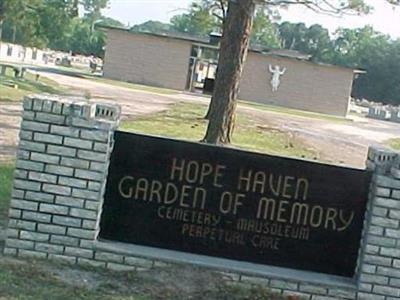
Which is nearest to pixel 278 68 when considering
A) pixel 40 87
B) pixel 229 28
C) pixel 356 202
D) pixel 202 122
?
pixel 40 87

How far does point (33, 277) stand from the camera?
5.44m

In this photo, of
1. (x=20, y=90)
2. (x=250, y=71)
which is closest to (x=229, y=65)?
(x=20, y=90)

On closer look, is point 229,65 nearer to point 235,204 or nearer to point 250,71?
point 235,204

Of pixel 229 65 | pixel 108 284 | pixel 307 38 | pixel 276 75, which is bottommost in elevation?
pixel 108 284

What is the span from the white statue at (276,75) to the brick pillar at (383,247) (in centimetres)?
4959

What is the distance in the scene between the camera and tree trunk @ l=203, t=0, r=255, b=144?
14891 millimetres

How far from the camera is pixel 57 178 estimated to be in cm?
585

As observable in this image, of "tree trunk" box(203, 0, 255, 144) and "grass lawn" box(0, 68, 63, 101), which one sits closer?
"tree trunk" box(203, 0, 255, 144)

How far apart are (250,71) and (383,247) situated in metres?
50.7

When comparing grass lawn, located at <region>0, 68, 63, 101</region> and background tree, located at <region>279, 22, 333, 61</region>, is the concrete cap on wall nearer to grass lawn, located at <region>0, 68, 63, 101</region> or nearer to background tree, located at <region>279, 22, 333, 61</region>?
grass lawn, located at <region>0, 68, 63, 101</region>

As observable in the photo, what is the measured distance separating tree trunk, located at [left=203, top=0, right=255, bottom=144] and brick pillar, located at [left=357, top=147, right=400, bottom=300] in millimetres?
9187

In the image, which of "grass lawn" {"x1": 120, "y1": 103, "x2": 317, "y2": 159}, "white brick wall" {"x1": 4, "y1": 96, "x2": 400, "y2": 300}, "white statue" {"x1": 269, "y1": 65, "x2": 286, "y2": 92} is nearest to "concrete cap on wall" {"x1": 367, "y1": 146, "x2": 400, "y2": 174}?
"white brick wall" {"x1": 4, "y1": 96, "x2": 400, "y2": 300}

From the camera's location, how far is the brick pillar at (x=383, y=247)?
19.2 feet

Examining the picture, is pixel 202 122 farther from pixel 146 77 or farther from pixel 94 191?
pixel 146 77
